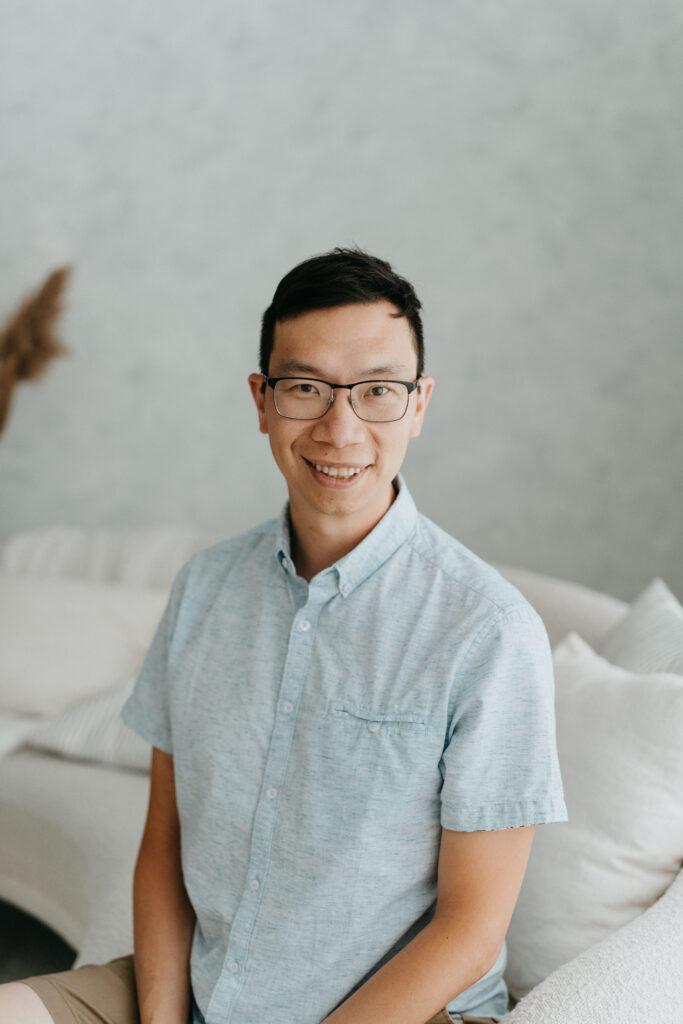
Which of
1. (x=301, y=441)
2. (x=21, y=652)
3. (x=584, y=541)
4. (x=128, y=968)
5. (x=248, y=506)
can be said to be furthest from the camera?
(x=248, y=506)

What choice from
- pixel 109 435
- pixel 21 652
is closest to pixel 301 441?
pixel 21 652

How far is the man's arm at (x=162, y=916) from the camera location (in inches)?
43.4

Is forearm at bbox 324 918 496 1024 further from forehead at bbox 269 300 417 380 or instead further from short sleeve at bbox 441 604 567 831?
forehead at bbox 269 300 417 380

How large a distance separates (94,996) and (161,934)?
0.10m

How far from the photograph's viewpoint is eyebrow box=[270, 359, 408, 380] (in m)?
1.03

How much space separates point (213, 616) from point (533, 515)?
1.53 metres

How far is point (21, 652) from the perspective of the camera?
2.32 metres

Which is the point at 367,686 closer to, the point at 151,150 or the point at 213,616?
the point at 213,616

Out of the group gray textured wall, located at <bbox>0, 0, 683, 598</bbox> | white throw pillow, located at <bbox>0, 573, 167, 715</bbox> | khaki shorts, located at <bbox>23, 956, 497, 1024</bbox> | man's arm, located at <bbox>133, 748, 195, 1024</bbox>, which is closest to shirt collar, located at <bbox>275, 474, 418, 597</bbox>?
man's arm, located at <bbox>133, 748, 195, 1024</bbox>

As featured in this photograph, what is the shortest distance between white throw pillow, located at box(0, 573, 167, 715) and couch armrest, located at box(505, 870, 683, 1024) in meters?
1.51

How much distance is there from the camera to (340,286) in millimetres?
1030

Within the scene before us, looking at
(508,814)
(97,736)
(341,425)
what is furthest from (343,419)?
(97,736)

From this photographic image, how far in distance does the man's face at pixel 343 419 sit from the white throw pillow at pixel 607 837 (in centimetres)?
49

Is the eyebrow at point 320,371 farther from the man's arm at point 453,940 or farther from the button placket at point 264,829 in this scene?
the man's arm at point 453,940
